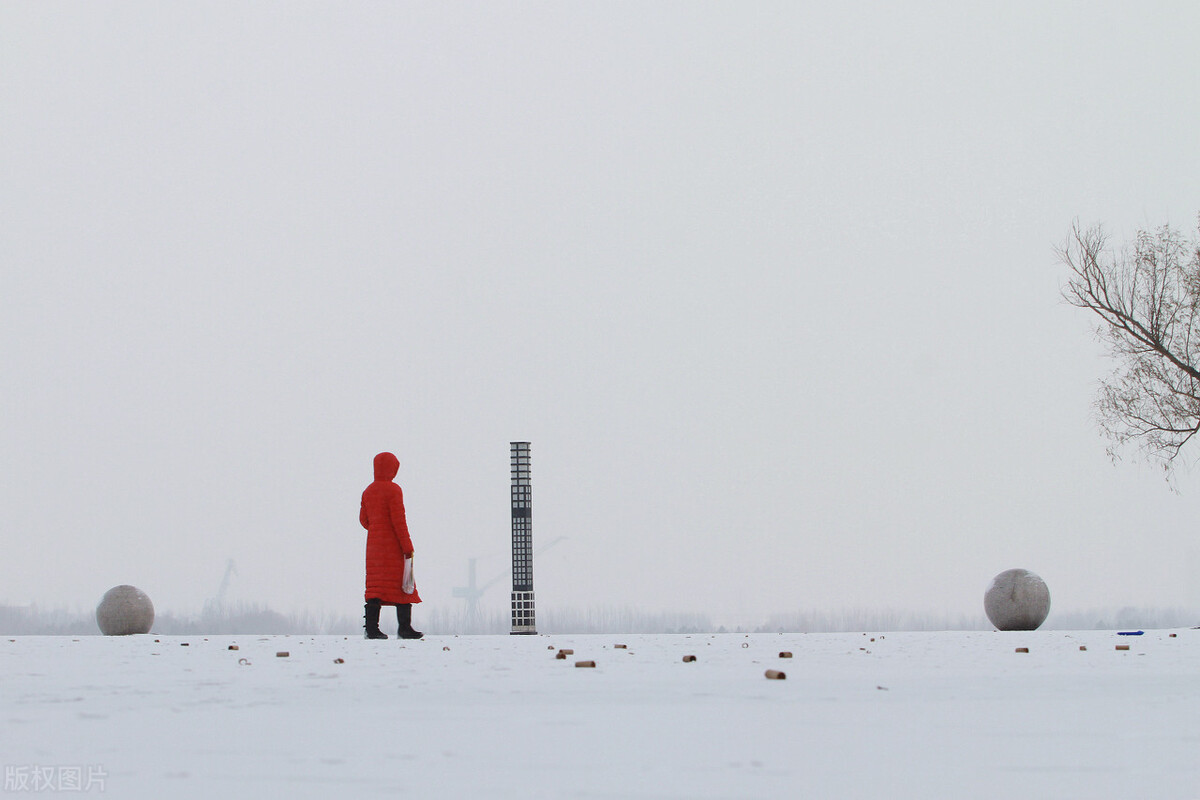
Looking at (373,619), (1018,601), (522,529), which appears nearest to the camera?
(373,619)

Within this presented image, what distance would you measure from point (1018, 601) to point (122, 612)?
547 inches

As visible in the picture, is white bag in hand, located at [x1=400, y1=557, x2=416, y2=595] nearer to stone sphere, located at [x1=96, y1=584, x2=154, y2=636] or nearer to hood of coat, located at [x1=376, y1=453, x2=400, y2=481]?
hood of coat, located at [x1=376, y1=453, x2=400, y2=481]

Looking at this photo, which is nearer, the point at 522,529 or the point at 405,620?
the point at 405,620

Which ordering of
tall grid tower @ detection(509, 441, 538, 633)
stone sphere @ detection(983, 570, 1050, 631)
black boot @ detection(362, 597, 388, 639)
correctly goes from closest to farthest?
1. black boot @ detection(362, 597, 388, 639)
2. stone sphere @ detection(983, 570, 1050, 631)
3. tall grid tower @ detection(509, 441, 538, 633)

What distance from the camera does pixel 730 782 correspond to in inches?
139

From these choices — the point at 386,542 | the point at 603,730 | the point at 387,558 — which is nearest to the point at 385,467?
the point at 386,542

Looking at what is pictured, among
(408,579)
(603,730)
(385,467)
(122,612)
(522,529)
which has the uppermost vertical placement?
(385,467)

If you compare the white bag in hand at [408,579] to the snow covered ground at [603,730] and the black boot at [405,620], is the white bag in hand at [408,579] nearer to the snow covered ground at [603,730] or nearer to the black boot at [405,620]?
the black boot at [405,620]

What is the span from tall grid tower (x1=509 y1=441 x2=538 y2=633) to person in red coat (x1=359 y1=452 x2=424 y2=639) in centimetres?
974

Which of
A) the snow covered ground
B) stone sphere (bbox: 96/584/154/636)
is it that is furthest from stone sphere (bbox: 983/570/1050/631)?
stone sphere (bbox: 96/584/154/636)

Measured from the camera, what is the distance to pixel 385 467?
1427cm

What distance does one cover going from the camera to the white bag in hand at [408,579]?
13.8m

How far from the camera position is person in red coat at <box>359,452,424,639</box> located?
45.3 ft

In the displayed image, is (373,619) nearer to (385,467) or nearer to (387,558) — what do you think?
(387,558)
